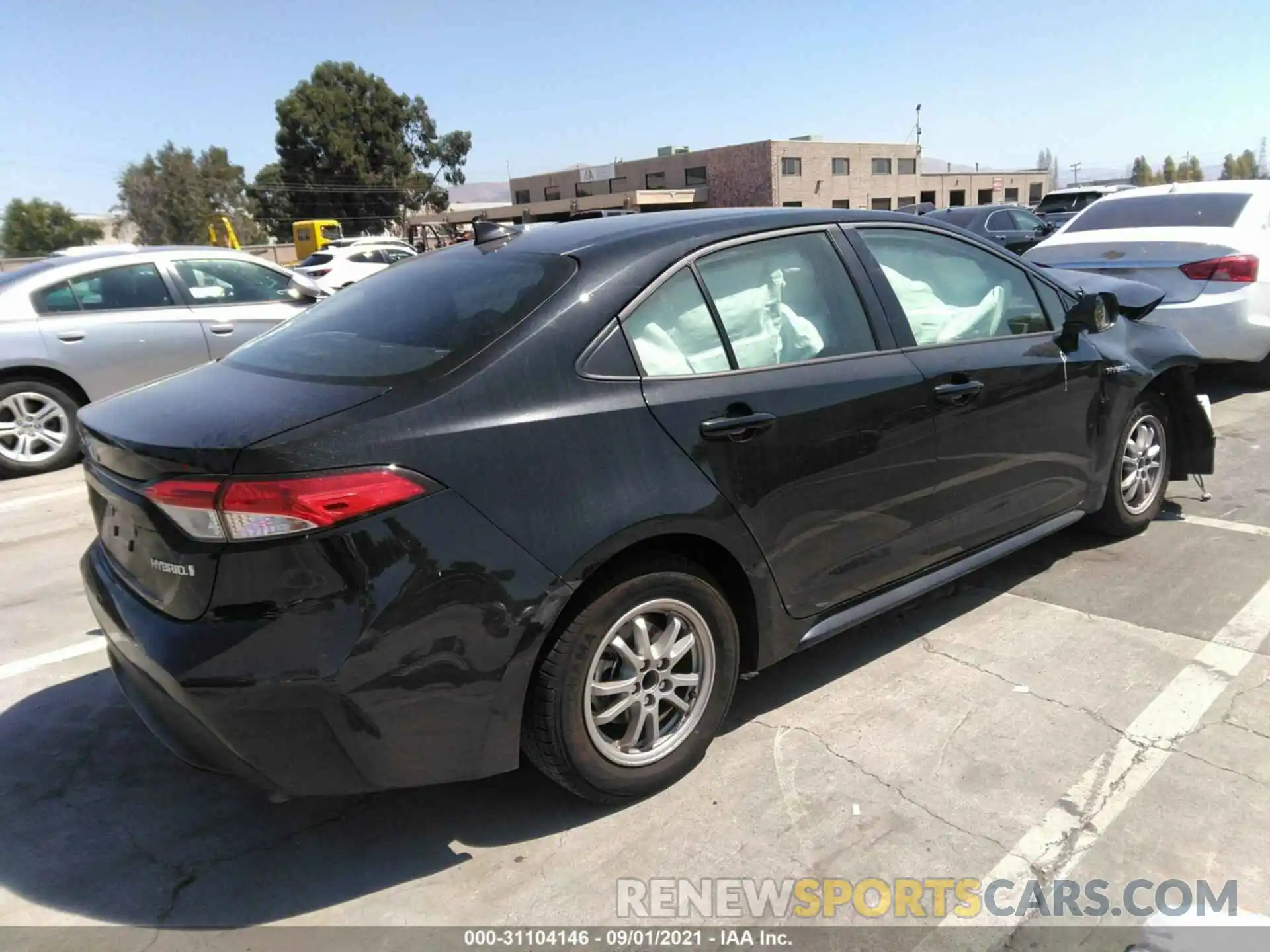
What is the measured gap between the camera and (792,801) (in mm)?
2719

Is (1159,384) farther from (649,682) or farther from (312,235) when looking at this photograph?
(312,235)

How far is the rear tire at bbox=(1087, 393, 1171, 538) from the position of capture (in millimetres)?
4332

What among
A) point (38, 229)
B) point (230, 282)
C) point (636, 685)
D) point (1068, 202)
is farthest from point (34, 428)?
point (38, 229)

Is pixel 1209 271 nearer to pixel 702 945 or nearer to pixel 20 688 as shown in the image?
pixel 702 945

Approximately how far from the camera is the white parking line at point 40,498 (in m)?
5.97

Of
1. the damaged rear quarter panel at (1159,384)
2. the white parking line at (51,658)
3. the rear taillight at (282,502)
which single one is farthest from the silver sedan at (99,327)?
the damaged rear quarter panel at (1159,384)

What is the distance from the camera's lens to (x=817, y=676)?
11.3 feet

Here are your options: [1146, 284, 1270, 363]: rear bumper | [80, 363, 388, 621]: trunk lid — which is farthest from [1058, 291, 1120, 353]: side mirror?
[1146, 284, 1270, 363]: rear bumper

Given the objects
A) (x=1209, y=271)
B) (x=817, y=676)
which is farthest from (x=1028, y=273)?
(x=1209, y=271)

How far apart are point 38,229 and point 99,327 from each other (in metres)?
87.2

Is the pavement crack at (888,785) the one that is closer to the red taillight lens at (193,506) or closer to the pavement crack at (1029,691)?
the pavement crack at (1029,691)

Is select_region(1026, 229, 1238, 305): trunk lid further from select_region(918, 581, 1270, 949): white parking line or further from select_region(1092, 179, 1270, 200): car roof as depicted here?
select_region(918, 581, 1270, 949): white parking line

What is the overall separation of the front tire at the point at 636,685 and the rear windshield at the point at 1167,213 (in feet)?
21.8

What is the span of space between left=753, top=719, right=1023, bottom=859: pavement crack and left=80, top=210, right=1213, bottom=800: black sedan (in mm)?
350
